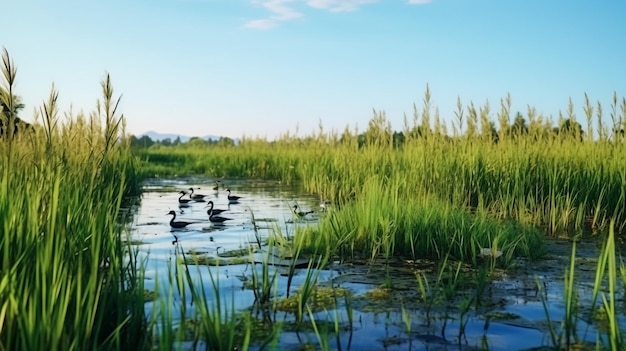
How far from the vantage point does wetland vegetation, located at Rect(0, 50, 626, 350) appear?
2811mm

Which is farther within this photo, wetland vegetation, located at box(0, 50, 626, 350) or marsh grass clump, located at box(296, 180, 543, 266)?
marsh grass clump, located at box(296, 180, 543, 266)

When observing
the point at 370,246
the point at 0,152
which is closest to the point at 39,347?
the point at 370,246

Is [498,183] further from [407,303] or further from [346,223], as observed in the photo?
[407,303]

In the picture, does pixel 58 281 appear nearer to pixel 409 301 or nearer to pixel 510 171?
pixel 409 301

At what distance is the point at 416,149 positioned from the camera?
943 centimetres

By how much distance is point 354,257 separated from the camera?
560 cm

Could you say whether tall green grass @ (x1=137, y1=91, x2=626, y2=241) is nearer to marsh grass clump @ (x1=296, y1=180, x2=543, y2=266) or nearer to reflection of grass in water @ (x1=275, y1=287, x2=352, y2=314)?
marsh grass clump @ (x1=296, y1=180, x2=543, y2=266)

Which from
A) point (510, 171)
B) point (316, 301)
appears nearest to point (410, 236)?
point (316, 301)

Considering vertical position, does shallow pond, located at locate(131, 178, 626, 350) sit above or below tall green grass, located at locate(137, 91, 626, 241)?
below

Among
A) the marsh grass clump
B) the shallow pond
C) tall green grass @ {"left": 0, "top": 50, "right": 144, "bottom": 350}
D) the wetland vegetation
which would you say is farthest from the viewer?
the marsh grass clump

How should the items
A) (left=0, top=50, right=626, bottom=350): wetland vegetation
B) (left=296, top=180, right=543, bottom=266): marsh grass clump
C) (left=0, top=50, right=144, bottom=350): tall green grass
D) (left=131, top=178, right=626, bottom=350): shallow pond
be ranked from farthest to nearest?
(left=296, top=180, right=543, bottom=266): marsh grass clump < (left=131, top=178, right=626, bottom=350): shallow pond < (left=0, top=50, right=626, bottom=350): wetland vegetation < (left=0, top=50, right=144, bottom=350): tall green grass

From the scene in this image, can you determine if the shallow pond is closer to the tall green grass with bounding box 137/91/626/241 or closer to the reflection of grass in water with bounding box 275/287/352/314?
the reflection of grass in water with bounding box 275/287/352/314

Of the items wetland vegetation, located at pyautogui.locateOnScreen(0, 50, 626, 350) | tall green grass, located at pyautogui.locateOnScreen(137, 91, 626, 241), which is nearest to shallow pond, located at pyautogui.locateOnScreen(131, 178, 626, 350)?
wetland vegetation, located at pyautogui.locateOnScreen(0, 50, 626, 350)

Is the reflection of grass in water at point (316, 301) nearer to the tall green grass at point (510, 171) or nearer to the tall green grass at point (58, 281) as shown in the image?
the tall green grass at point (58, 281)
